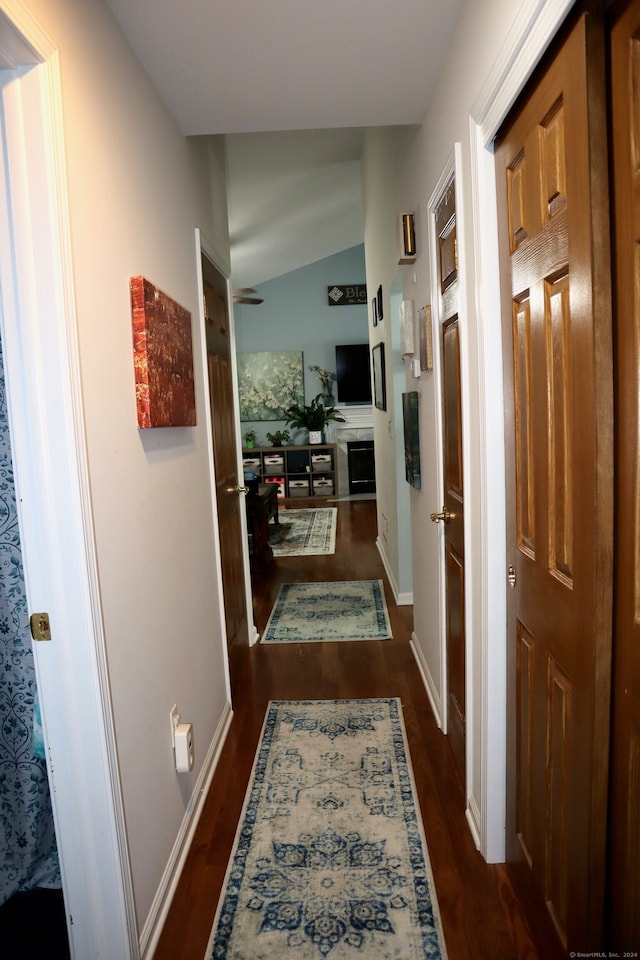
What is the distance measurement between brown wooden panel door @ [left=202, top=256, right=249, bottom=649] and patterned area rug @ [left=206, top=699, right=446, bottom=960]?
2.49 ft

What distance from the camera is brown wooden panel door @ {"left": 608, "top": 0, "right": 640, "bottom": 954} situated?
958mm

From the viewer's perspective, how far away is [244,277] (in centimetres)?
767

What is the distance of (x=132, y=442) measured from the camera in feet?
5.37

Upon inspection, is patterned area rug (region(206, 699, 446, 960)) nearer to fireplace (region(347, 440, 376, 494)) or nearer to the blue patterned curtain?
the blue patterned curtain

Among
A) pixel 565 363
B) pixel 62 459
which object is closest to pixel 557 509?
pixel 565 363

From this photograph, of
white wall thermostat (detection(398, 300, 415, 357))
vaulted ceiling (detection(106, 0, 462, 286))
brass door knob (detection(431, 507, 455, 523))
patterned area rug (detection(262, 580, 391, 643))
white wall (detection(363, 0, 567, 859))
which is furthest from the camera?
patterned area rug (detection(262, 580, 391, 643))

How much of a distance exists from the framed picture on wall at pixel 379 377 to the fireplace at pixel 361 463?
3.21 meters

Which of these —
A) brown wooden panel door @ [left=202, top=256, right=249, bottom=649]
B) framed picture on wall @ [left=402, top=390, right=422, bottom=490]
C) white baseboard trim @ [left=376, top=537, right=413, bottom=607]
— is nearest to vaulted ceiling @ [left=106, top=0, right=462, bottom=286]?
brown wooden panel door @ [left=202, top=256, right=249, bottom=649]

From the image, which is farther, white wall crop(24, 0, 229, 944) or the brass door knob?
the brass door knob

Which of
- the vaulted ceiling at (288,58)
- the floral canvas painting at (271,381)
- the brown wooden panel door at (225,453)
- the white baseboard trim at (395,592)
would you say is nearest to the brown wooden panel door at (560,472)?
the vaulted ceiling at (288,58)

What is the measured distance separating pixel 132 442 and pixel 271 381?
731 centimetres

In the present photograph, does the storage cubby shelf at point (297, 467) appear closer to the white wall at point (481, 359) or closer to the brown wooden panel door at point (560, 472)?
the white wall at point (481, 359)

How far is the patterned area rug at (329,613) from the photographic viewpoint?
3635mm

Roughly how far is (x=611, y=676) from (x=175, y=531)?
139 cm
